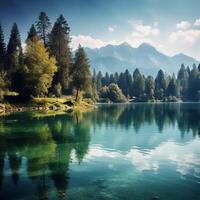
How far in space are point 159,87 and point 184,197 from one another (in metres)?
184

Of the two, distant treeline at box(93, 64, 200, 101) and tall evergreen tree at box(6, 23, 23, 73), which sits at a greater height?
tall evergreen tree at box(6, 23, 23, 73)

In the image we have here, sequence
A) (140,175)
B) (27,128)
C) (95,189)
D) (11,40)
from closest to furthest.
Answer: (95,189)
(140,175)
(27,128)
(11,40)

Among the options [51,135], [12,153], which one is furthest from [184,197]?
[51,135]

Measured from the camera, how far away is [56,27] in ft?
275

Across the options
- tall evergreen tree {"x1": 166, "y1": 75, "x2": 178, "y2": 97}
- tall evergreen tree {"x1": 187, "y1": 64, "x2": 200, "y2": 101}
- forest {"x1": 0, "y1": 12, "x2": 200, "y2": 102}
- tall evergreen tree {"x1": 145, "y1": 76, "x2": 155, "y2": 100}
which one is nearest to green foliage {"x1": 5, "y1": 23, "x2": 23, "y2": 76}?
forest {"x1": 0, "y1": 12, "x2": 200, "y2": 102}

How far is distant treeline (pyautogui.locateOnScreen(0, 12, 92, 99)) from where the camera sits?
68188mm

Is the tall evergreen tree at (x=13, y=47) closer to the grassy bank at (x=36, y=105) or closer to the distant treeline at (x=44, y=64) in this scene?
the distant treeline at (x=44, y=64)

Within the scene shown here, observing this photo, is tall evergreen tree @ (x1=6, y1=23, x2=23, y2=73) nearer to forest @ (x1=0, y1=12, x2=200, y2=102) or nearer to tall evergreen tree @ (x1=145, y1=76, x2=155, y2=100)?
forest @ (x1=0, y1=12, x2=200, y2=102)

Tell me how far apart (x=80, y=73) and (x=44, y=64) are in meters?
17.0

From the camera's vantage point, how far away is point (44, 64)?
69375 mm

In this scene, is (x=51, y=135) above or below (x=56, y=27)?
below

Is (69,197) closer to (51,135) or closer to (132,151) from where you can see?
(132,151)

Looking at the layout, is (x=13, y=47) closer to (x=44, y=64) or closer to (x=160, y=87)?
(x=44, y=64)

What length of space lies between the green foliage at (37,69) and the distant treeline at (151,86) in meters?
99.4
